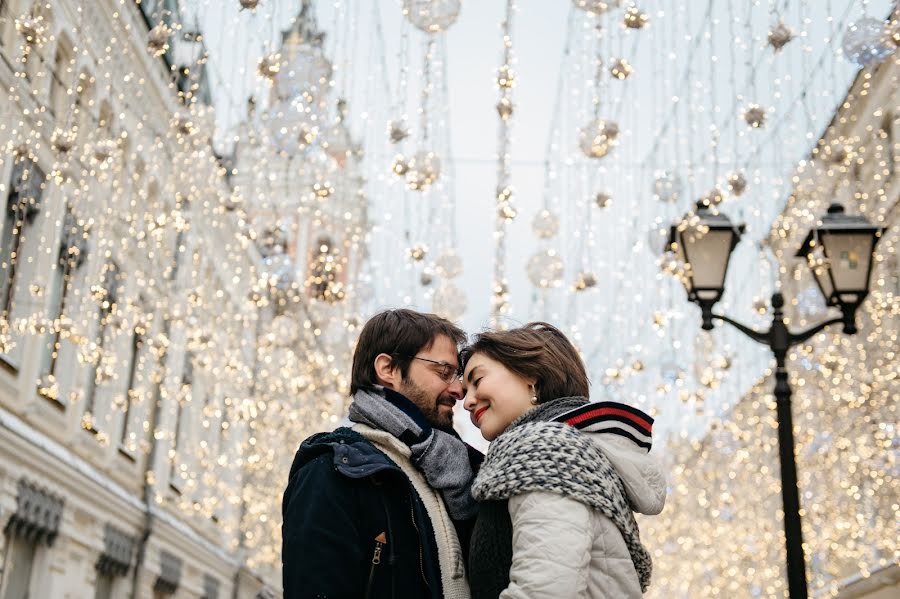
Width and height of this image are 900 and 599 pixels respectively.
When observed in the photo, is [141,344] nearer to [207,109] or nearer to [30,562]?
[30,562]

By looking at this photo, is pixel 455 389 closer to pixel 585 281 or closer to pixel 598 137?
pixel 598 137

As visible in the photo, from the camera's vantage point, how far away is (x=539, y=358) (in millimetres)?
3400

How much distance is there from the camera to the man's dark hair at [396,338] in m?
3.64

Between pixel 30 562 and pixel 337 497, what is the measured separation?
13.5 meters

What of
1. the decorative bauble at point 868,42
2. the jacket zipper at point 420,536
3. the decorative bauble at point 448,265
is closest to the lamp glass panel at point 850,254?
the decorative bauble at point 868,42

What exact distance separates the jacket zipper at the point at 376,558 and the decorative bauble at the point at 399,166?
19.6ft

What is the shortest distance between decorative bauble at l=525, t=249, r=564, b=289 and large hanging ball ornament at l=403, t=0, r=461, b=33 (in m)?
3.84

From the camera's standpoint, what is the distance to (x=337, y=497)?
3.27 meters

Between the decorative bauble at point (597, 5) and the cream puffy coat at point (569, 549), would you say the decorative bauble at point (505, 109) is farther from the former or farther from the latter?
the cream puffy coat at point (569, 549)

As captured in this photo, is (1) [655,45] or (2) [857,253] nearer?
(2) [857,253]

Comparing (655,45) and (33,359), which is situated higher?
(655,45)

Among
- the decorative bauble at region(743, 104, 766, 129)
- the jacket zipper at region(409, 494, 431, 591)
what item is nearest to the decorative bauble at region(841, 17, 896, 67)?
the decorative bauble at region(743, 104, 766, 129)

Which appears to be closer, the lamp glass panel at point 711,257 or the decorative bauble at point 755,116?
the decorative bauble at point 755,116

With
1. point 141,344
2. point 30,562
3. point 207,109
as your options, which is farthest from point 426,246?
point 141,344
